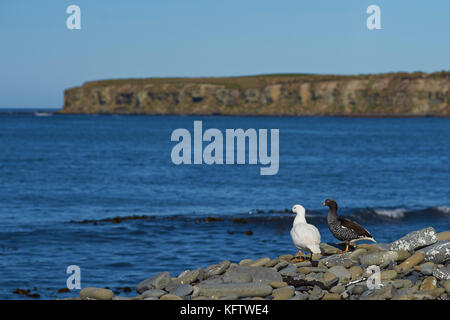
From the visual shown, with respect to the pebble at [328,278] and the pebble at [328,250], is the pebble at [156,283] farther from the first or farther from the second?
the pebble at [328,250]

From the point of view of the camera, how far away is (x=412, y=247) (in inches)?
519

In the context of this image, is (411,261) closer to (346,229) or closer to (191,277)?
(346,229)

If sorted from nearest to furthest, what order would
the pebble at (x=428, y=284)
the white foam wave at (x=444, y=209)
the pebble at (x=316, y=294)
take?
the pebble at (x=316, y=294) < the pebble at (x=428, y=284) < the white foam wave at (x=444, y=209)

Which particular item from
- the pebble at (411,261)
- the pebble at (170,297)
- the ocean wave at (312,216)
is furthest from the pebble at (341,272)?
the ocean wave at (312,216)

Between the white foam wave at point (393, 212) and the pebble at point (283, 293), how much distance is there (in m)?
22.3

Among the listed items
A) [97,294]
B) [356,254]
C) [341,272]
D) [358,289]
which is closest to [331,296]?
[358,289]

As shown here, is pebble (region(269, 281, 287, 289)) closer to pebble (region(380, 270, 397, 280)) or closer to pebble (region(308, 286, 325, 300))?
pebble (region(308, 286, 325, 300))

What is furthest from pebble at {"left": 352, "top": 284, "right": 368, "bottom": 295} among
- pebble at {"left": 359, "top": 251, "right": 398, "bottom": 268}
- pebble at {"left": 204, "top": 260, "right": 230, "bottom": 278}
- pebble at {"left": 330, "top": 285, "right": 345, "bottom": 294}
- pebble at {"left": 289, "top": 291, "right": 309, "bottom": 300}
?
pebble at {"left": 204, "top": 260, "right": 230, "bottom": 278}

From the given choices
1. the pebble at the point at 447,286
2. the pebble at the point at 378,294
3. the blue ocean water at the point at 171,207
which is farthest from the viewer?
the blue ocean water at the point at 171,207

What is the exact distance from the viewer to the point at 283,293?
11.3 metres

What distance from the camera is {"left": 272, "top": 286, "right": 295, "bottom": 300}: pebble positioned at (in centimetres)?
1127

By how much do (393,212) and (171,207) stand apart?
504 inches

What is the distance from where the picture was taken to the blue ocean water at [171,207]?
71.1 ft
